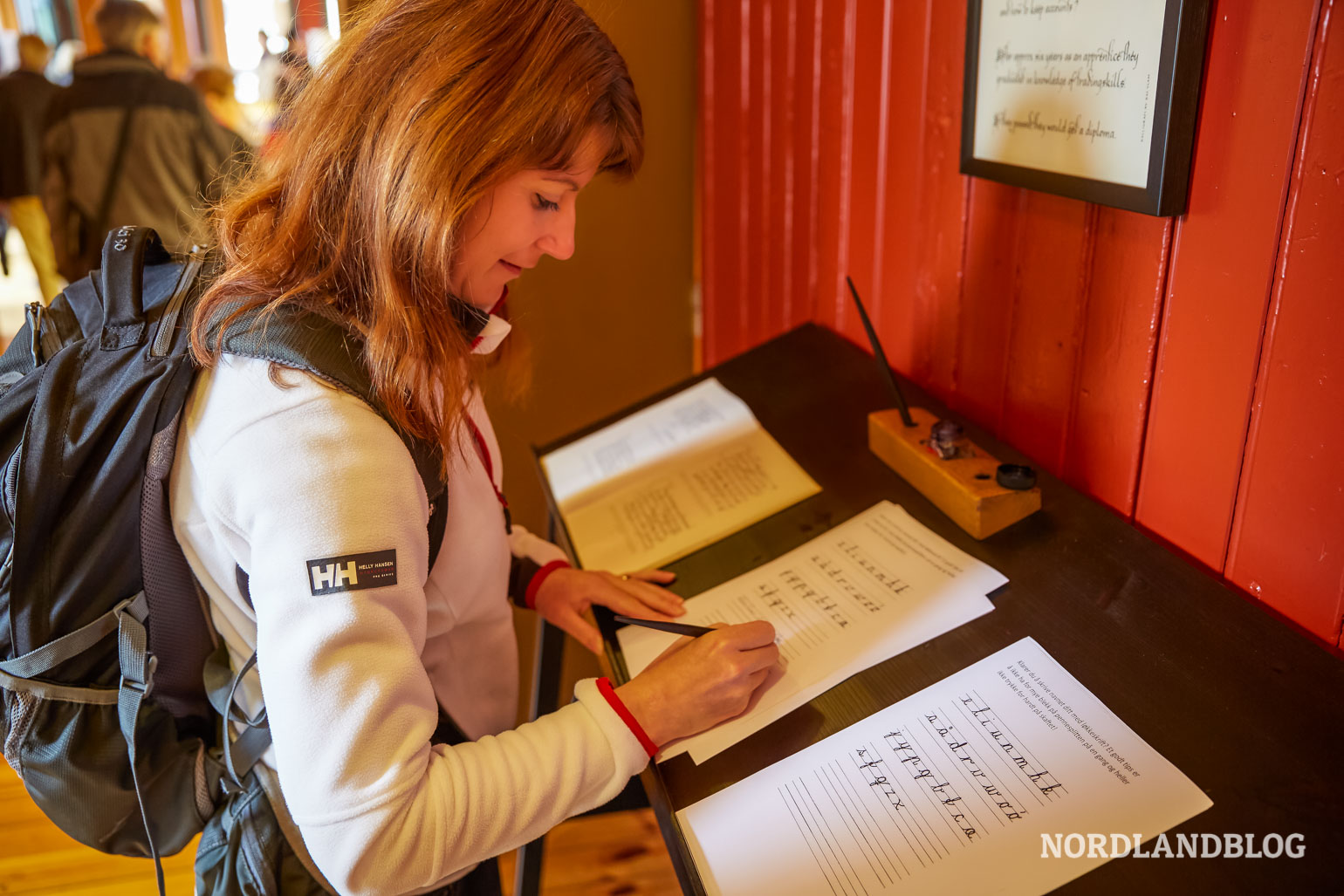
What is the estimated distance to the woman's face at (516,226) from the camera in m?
0.82

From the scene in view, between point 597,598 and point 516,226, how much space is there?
0.44m

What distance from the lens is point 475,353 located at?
0.97m

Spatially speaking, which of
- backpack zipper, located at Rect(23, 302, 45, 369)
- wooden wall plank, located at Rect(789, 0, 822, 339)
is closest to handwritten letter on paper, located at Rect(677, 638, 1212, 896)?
backpack zipper, located at Rect(23, 302, 45, 369)

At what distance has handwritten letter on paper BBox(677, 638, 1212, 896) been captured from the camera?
643mm

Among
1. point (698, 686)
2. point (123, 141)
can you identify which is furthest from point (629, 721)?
point (123, 141)

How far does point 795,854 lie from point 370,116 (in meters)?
0.68

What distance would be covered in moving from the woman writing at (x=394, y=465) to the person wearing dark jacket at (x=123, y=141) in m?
2.42

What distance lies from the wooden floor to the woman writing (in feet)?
3.58

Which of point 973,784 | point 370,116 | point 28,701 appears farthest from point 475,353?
point 973,784

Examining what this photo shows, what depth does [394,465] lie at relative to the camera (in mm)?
704

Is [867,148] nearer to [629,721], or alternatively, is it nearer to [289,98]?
[289,98]

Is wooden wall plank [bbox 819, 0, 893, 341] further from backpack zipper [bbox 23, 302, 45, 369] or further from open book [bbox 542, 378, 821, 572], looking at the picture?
backpack zipper [bbox 23, 302, 45, 369]

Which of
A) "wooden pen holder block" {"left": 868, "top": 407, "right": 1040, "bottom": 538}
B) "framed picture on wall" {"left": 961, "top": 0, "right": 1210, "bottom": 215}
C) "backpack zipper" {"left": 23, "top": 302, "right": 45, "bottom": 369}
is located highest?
"framed picture on wall" {"left": 961, "top": 0, "right": 1210, "bottom": 215}

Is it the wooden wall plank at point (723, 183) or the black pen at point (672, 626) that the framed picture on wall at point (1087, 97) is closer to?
the black pen at point (672, 626)
